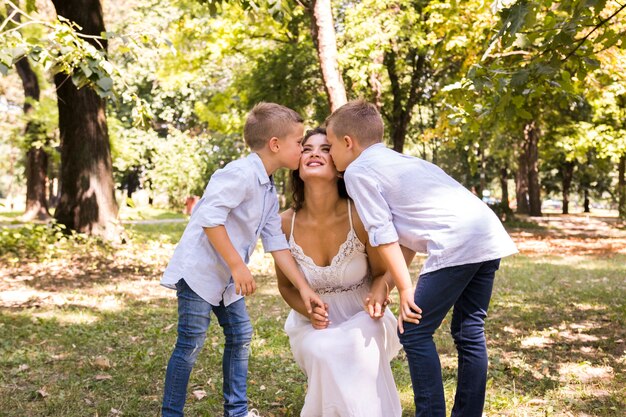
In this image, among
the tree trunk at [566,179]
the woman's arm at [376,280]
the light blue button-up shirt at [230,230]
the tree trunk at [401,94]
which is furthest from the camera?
the tree trunk at [566,179]

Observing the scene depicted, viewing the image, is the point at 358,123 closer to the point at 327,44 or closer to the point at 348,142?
the point at 348,142

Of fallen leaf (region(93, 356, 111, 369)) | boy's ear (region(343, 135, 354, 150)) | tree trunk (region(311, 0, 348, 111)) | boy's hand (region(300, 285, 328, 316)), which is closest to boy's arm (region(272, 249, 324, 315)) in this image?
boy's hand (region(300, 285, 328, 316))

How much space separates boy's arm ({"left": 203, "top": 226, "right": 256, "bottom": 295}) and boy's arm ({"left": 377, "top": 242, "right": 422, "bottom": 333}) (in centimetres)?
73

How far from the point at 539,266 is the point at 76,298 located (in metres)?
7.94

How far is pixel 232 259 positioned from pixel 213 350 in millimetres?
2376

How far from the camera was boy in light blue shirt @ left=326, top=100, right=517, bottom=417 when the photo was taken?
10.3 feet

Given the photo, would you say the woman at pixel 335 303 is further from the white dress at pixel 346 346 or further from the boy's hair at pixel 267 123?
the boy's hair at pixel 267 123

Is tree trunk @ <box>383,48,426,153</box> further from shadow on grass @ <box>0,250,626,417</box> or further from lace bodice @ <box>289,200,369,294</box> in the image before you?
lace bodice @ <box>289,200,369,294</box>

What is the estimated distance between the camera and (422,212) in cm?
322

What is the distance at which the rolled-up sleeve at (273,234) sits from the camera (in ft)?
11.9

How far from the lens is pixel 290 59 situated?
19953mm

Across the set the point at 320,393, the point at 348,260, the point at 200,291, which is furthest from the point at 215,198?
the point at 320,393

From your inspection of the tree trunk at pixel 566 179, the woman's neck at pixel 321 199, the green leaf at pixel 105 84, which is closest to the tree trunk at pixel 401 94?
the green leaf at pixel 105 84

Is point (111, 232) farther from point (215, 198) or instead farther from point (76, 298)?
point (215, 198)
